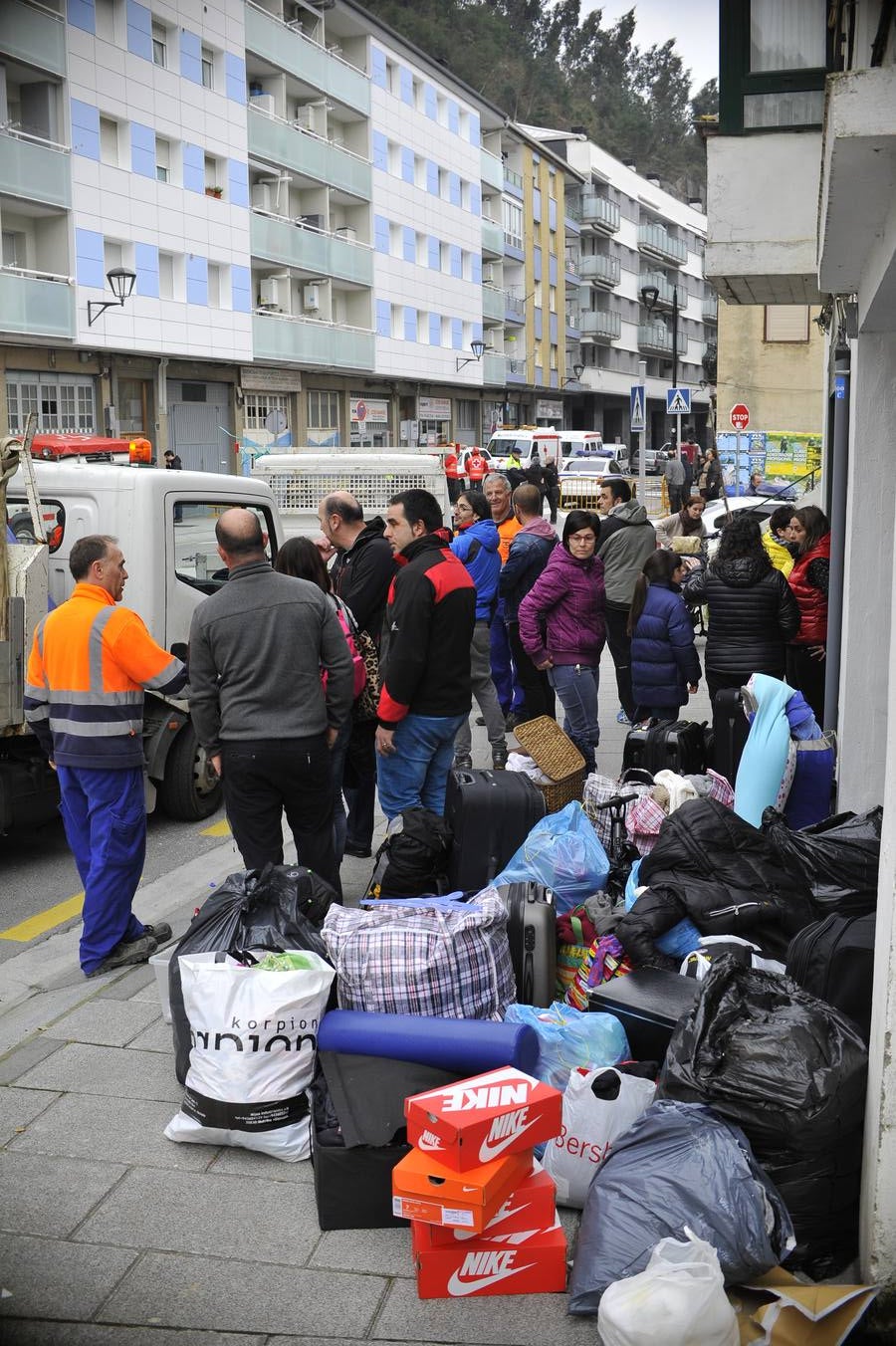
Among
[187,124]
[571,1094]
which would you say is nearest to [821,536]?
[571,1094]

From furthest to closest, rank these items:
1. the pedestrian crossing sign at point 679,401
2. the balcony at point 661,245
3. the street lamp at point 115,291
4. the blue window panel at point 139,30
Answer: the balcony at point 661,245 < the blue window panel at point 139,30 < the street lamp at point 115,291 < the pedestrian crossing sign at point 679,401

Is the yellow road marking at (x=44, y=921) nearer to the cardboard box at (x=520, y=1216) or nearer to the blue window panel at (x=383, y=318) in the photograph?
the cardboard box at (x=520, y=1216)

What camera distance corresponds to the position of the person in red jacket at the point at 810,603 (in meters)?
8.88

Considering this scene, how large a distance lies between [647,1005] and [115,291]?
27221 millimetres

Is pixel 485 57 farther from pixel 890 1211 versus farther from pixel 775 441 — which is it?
pixel 890 1211

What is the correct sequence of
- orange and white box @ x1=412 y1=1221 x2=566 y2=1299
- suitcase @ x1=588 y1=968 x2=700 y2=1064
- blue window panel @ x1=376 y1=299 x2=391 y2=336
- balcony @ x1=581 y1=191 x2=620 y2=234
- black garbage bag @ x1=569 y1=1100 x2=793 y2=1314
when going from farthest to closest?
balcony @ x1=581 y1=191 x2=620 y2=234 → blue window panel @ x1=376 y1=299 x2=391 y2=336 → suitcase @ x1=588 y1=968 x2=700 y2=1064 → orange and white box @ x1=412 y1=1221 x2=566 y2=1299 → black garbage bag @ x1=569 y1=1100 x2=793 y2=1314

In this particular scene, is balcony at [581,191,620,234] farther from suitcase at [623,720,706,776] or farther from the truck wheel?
suitcase at [623,720,706,776]

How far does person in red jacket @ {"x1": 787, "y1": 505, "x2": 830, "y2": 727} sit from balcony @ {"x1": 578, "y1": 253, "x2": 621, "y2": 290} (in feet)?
236

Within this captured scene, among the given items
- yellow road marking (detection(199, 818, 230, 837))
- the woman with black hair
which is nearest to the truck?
yellow road marking (detection(199, 818, 230, 837))

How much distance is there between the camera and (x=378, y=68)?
46.1 meters

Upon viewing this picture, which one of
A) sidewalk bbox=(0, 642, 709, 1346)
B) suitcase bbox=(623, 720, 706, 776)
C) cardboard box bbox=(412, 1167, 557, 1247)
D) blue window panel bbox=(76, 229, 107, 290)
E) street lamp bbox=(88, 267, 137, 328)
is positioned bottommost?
sidewalk bbox=(0, 642, 709, 1346)

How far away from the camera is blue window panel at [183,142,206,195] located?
34.2 metres

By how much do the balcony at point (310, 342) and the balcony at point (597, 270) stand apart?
35880mm

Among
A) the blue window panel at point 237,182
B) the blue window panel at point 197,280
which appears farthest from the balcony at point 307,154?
the blue window panel at point 197,280
